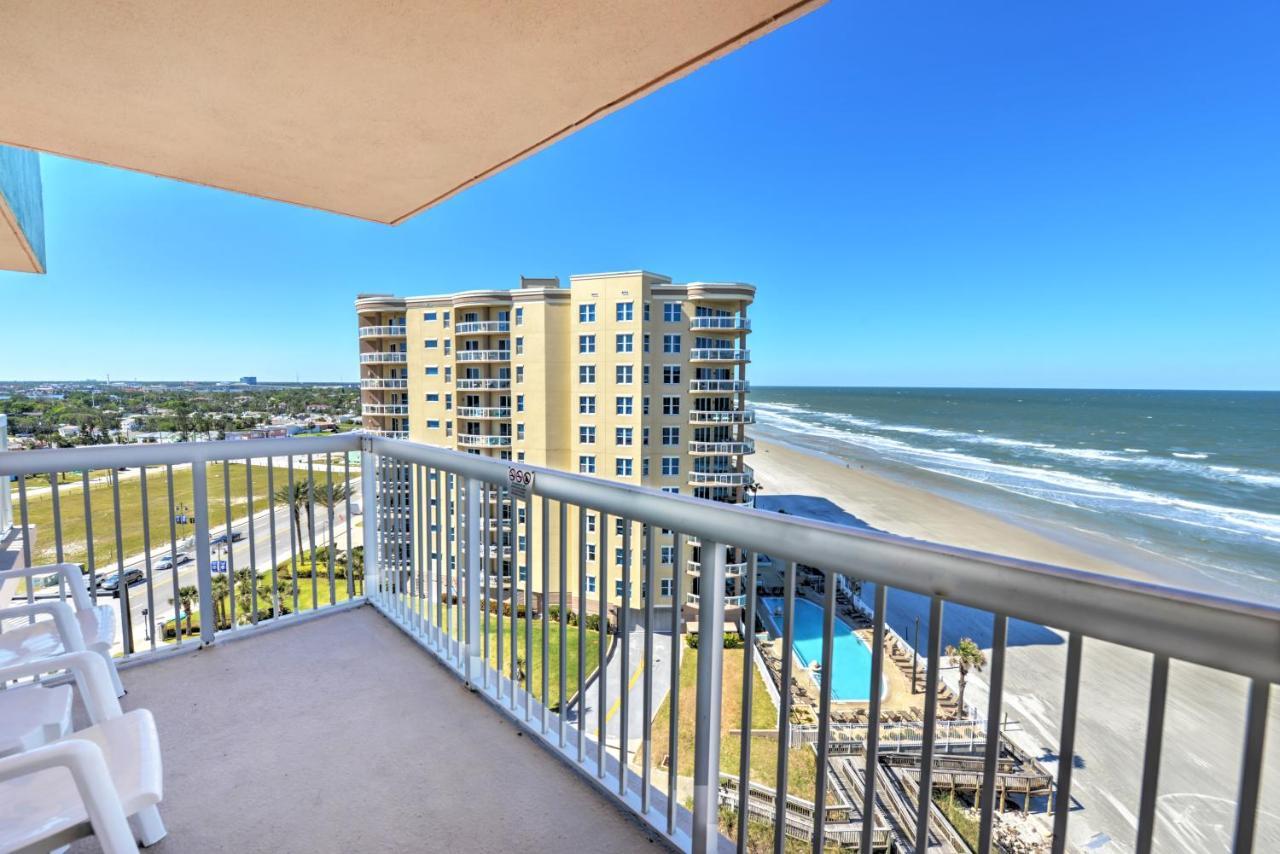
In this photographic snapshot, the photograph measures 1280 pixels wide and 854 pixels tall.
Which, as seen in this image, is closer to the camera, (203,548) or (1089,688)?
(1089,688)

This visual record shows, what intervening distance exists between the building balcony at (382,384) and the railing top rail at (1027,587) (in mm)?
21889

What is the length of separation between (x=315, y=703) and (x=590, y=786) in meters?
1.15

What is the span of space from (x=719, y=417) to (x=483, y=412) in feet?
27.9

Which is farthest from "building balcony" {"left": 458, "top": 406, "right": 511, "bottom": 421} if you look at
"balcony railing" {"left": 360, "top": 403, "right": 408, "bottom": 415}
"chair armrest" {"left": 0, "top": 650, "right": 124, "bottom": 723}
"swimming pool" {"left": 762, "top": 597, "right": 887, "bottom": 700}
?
"chair armrest" {"left": 0, "top": 650, "right": 124, "bottom": 723}

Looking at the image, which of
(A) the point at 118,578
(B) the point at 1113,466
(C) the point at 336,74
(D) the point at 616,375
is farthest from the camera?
(B) the point at 1113,466

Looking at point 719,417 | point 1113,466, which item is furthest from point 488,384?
point 1113,466

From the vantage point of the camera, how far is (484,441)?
64.6 ft

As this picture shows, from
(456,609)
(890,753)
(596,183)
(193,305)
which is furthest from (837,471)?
(193,305)

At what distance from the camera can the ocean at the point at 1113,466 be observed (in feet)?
48.7

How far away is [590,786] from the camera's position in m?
1.56

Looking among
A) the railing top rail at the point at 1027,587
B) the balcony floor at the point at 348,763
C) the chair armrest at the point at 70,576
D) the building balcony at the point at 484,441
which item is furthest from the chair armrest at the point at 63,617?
the building balcony at the point at 484,441

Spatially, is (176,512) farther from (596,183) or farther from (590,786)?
(596,183)

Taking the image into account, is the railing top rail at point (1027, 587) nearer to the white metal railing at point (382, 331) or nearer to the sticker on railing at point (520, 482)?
the sticker on railing at point (520, 482)

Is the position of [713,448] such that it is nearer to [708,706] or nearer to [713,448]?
[713,448]
